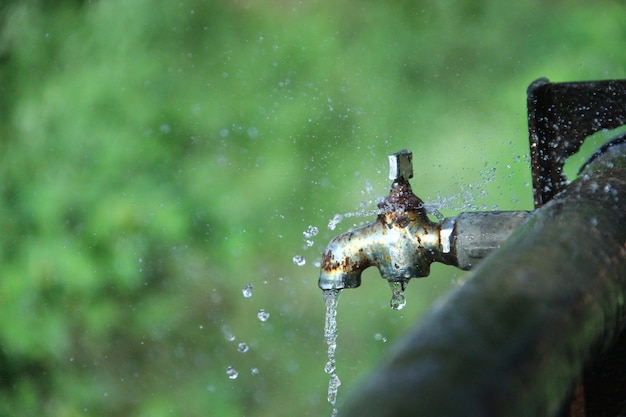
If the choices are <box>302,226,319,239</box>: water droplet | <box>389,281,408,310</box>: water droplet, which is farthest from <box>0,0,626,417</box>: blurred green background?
<box>389,281,408,310</box>: water droplet

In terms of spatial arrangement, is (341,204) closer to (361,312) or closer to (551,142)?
(361,312)

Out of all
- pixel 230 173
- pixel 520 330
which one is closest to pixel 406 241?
pixel 520 330

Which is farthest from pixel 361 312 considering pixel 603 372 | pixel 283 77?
pixel 603 372

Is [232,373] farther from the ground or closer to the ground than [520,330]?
closer to the ground

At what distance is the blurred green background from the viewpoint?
7.41 ft

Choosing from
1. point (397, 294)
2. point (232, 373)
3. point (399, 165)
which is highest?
point (399, 165)

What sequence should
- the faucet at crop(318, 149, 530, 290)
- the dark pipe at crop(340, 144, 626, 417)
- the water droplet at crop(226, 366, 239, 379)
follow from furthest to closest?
the water droplet at crop(226, 366, 239, 379)
the faucet at crop(318, 149, 530, 290)
the dark pipe at crop(340, 144, 626, 417)

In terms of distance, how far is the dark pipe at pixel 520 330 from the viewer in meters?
0.30

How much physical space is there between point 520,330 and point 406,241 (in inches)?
23.2

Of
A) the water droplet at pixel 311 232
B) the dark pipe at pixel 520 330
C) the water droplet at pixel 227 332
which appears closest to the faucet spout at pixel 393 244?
the water droplet at pixel 311 232

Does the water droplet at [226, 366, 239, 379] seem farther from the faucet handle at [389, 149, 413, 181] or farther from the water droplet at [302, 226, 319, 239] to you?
the faucet handle at [389, 149, 413, 181]

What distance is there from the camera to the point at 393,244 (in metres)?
0.94

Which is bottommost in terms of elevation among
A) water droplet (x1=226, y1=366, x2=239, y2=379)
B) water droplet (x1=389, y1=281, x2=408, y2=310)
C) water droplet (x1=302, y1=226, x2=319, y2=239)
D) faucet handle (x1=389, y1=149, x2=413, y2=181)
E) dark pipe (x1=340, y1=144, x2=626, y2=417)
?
water droplet (x1=226, y1=366, x2=239, y2=379)

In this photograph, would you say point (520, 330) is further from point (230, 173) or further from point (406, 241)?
point (230, 173)
